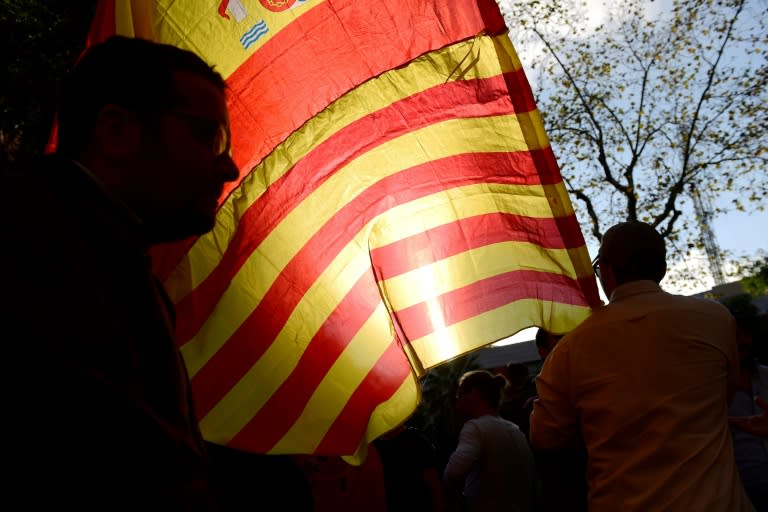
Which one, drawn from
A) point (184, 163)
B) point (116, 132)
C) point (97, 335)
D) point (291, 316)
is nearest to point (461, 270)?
point (291, 316)

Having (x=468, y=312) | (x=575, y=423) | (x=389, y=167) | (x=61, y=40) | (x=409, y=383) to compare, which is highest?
(x=61, y=40)

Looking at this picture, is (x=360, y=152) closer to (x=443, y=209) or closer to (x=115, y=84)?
(x=443, y=209)

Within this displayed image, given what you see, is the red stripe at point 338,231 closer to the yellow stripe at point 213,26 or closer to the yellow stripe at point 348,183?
the yellow stripe at point 348,183

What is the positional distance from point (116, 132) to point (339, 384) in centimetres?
169

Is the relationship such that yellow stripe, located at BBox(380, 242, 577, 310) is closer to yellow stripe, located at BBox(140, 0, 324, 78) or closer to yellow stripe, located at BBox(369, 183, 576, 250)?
yellow stripe, located at BBox(369, 183, 576, 250)

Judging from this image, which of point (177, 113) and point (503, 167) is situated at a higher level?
point (503, 167)

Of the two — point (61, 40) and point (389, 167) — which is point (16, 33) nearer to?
point (61, 40)

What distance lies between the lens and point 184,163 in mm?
1251

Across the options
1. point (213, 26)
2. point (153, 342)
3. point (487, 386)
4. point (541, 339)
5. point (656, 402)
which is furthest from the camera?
point (487, 386)

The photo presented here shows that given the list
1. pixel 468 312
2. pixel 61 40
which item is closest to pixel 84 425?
pixel 468 312

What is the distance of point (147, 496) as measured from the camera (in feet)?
2.69

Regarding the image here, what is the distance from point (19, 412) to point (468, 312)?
83.9 inches

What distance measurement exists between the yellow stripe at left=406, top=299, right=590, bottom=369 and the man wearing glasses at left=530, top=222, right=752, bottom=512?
163 millimetres

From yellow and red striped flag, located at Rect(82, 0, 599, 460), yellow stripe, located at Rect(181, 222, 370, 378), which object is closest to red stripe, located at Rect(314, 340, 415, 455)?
yellow and red striped flag, located at Rect(82, 0, 599, 460)
